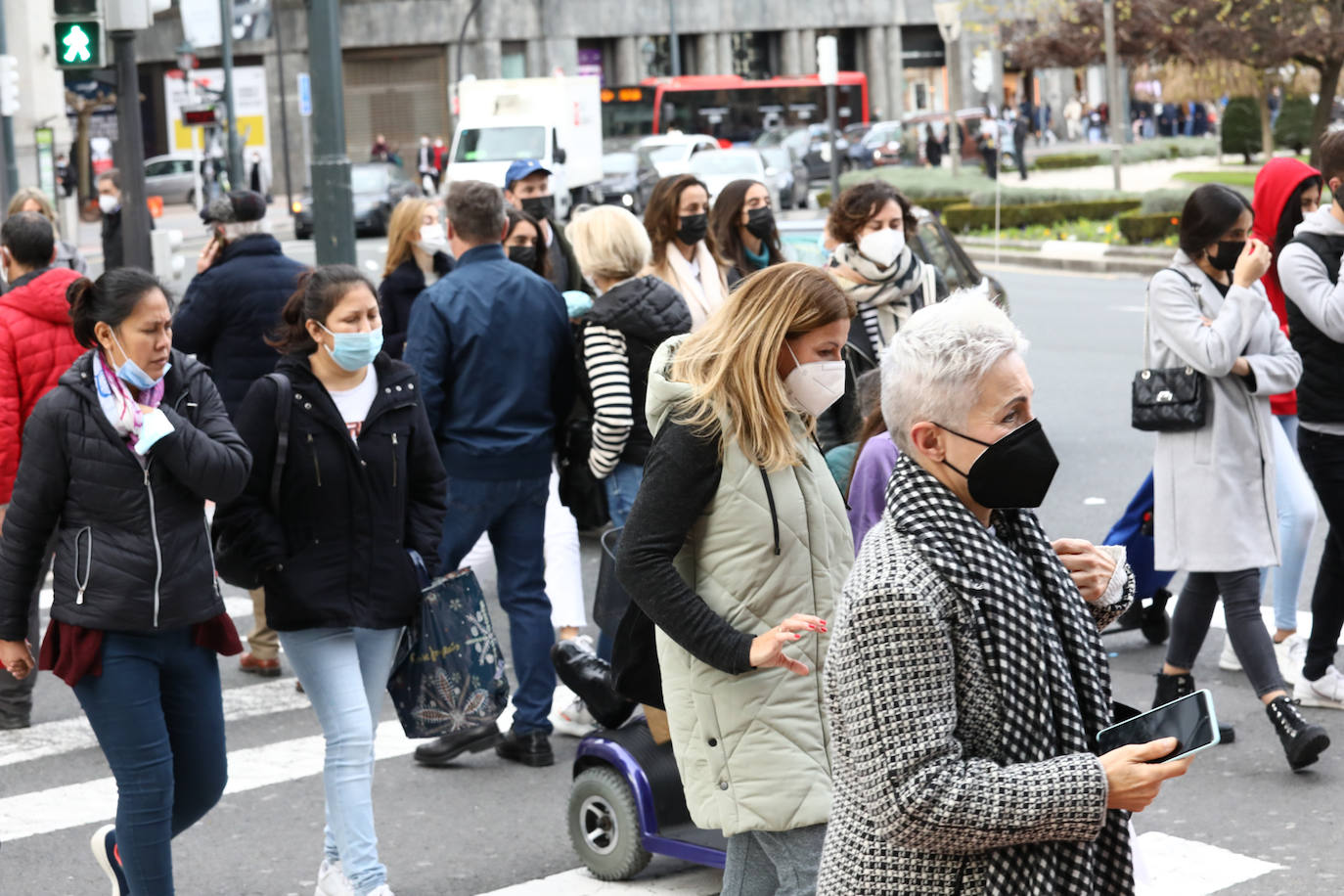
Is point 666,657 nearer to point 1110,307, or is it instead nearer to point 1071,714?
point 1071,714

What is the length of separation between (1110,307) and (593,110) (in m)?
21.6

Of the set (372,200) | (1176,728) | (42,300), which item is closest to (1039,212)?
(372,200)

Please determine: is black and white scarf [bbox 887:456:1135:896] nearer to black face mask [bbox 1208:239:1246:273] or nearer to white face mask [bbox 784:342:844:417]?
white face mask [bbox 784:342:844:417]

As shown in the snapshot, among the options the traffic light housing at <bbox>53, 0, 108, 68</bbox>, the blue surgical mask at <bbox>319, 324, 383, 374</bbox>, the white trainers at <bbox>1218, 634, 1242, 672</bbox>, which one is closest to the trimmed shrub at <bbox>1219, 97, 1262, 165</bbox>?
the traffic light housing at <bbox>53, 0, 108, 68</bbox>

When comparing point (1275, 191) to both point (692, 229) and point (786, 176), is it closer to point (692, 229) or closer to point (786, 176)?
point (692, 229)

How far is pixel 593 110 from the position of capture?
39.8m

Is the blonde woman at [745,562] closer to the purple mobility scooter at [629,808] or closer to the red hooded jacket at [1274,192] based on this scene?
the purple mobility scooter at [629,808]

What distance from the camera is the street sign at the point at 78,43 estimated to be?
12.8 meters

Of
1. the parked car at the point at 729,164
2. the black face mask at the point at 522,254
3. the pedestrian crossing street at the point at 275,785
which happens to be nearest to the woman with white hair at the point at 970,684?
the pedestrian crossing street at the point at 275,785

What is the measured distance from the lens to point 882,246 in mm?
7055

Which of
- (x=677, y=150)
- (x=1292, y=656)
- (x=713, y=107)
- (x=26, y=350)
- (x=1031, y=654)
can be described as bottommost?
(x=1292, y=656)

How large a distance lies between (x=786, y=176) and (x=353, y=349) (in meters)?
35.3

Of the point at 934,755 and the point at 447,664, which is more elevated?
the point at 934,755

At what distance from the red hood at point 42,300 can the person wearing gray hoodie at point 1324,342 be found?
4.32 meters
